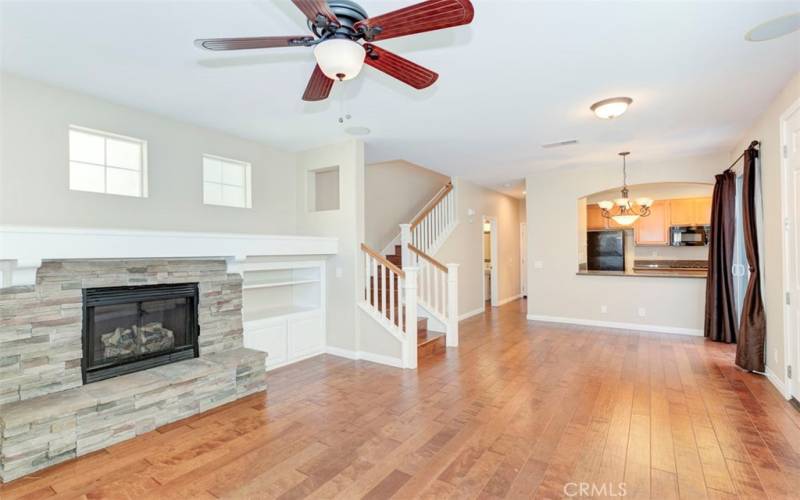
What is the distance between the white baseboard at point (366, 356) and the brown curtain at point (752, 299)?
365 centimetres

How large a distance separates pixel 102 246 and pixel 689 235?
9.67 metres

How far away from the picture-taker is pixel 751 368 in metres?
3.99

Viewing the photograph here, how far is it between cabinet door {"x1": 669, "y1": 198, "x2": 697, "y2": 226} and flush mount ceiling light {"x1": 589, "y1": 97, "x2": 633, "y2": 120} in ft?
18.7

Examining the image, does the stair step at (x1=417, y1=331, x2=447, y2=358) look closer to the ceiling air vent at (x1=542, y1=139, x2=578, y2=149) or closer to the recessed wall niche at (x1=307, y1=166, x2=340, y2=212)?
the recessed wall niche at (x1=307, y1=166, x2=340, y2=212)

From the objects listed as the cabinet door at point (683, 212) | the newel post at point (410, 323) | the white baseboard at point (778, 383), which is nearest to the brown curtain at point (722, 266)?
the white baseboard at point (778, 383)

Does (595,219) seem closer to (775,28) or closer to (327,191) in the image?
(327,191)

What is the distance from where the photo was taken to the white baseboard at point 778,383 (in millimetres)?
3332

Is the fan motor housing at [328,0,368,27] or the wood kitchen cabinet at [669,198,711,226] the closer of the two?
the fan motor housing at [328,0,368,27]

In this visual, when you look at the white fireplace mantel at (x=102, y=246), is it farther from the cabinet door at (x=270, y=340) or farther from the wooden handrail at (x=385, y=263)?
the wooden handrail at (x=385, y=263)

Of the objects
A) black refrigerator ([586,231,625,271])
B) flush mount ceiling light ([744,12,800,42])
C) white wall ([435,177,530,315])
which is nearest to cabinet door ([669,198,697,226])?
black refrigerator ([586,231,625,271])

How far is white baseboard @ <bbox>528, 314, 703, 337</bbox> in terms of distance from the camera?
5859 millimetres

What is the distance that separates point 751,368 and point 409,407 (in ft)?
11.9

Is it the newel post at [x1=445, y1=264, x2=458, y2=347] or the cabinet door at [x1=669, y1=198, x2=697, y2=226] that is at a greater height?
the cabinet door at [x1=669, y1=198, x2=697, y2=226]

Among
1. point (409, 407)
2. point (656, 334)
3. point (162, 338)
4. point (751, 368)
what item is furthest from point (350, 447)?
point (656, 334)
